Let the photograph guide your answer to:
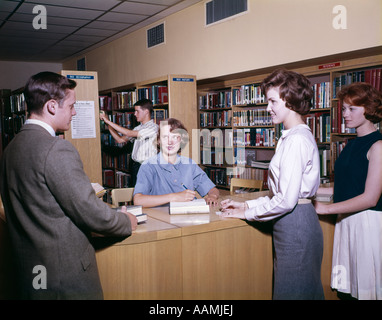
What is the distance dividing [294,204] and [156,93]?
3762 millimetres

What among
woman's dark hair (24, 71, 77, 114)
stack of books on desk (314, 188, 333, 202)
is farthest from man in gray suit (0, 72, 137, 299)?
stack of books on desk (314, 188, 333, 202)

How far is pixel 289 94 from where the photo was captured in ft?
5.60

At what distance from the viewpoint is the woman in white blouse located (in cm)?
168

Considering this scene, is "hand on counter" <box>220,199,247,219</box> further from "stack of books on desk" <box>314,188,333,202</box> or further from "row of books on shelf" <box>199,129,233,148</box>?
"row of books on shelf" <box>199,129,233,148</box>

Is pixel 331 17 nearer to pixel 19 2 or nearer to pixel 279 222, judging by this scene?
pixel 279 222

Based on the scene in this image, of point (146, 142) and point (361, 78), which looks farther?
point (146, 142)

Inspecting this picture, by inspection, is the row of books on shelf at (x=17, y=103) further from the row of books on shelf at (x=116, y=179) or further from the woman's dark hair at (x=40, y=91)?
the woman's dark hair at (x=40, y=91)

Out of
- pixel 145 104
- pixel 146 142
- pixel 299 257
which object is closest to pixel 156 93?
pixel 145 104

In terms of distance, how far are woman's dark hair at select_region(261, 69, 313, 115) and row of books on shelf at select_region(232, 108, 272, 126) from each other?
2.95 metres

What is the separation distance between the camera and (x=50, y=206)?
1.41 m

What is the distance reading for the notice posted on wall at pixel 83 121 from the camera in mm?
4042

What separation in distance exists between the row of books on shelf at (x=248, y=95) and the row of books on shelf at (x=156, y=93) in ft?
3.31

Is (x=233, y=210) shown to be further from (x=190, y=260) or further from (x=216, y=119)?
(x=216, y=119)
